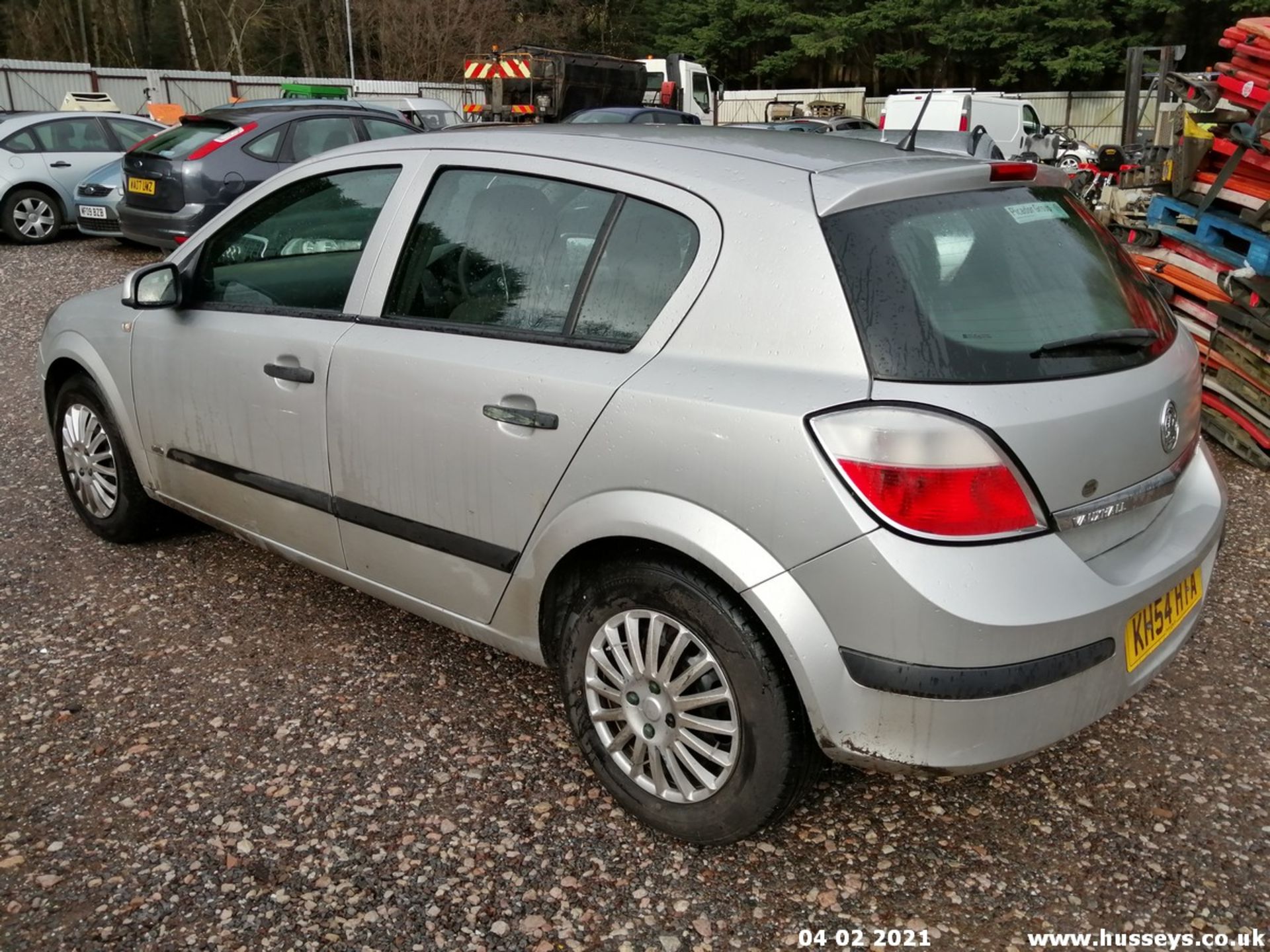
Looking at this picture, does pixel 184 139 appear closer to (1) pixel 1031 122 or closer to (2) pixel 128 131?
(2) pixel 128 131

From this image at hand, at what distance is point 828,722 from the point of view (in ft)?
7.55

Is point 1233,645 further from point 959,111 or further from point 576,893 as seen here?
point 959,111

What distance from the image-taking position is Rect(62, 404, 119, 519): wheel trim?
4.35 metres

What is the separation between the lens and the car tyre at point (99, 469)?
4.26 m

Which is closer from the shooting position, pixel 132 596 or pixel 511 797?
pixel 511 797

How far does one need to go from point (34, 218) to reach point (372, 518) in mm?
12268

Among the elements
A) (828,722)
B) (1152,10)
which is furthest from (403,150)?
(1152,10)

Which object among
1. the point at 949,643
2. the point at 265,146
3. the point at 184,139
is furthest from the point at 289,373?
the point at 184,139

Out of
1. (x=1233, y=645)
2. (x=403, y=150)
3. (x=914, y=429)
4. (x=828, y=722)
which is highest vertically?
(x=403, y=150)

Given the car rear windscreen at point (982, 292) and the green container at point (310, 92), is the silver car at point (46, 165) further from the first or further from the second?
the car rear windscreen at point (982, 292)

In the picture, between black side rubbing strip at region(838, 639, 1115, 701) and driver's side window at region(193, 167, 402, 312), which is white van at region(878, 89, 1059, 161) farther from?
black side rubbing strip at region(838, 639, 1115, 701)

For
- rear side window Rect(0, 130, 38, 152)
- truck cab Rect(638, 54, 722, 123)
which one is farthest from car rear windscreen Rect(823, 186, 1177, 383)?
truck cab Rect(638, 54, 722, 123)

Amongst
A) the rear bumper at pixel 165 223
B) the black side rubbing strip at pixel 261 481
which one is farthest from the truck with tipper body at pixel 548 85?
the black side rubbing strip at pixel 261 481

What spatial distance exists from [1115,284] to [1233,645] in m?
1.70
